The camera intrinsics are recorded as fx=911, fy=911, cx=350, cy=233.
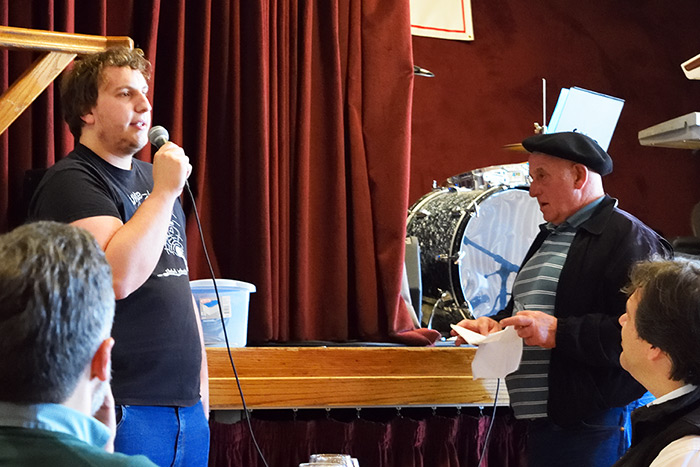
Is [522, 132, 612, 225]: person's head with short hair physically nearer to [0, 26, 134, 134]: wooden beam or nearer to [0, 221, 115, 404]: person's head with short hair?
[0, 26, 134, 134]: wooden beam

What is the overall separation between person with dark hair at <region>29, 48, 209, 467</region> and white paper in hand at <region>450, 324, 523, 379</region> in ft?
2.49

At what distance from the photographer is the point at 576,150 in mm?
2578

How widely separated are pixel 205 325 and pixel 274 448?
437 mm

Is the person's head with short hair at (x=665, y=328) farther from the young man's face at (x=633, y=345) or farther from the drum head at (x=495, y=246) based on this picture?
the drum head at (x=495, y=246)

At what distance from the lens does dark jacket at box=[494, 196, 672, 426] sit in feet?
7.43

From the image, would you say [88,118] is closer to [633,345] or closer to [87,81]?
[87,81]

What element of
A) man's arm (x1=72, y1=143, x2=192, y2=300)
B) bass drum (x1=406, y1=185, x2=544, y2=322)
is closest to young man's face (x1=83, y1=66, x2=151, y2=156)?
man's arm (x1=72, y1=143, x2=192, y2=300)

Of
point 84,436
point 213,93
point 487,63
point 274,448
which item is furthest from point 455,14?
point 84,436

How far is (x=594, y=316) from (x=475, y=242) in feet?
4.77

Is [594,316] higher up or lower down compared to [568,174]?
lower down

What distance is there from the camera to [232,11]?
310 cm

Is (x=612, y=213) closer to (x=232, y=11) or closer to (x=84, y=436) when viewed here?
(x=232, y=11)

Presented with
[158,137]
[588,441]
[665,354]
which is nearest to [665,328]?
[665,354]

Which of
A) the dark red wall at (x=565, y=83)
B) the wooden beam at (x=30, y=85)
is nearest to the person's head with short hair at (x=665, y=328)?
the wooden beam at (x=30, y=85)
